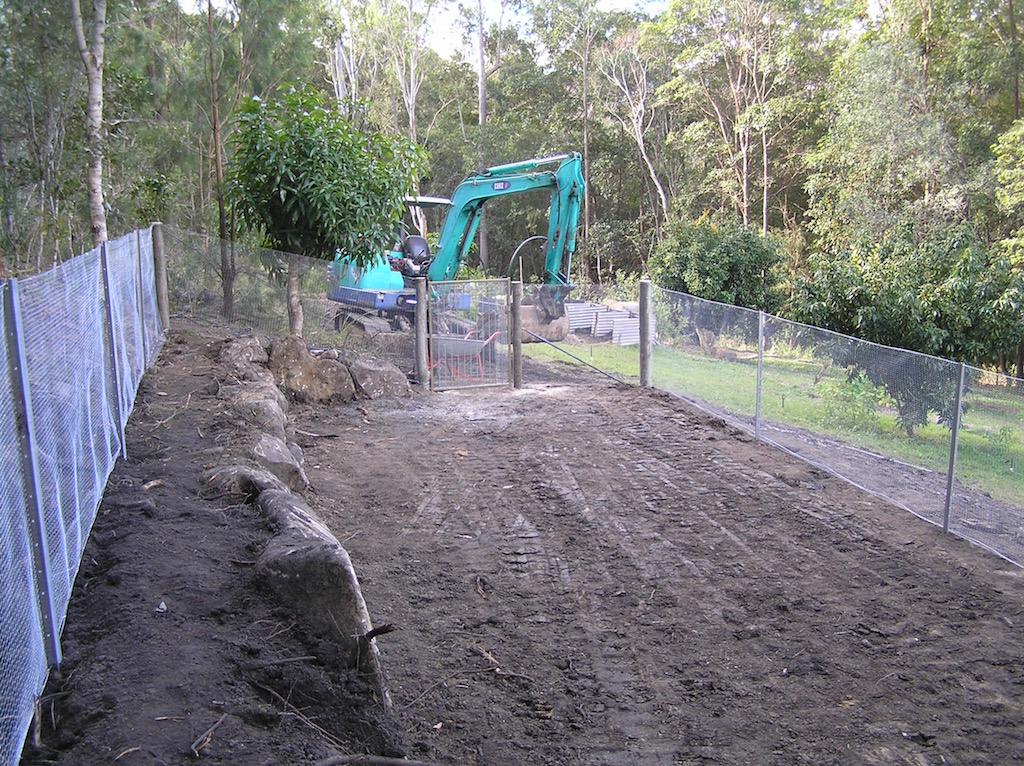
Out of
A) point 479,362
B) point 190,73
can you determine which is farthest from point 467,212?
point 190,73

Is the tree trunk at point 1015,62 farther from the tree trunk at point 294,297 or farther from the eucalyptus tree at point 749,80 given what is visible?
the tree trunk at point 294,297

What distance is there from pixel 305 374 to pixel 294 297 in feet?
6.44

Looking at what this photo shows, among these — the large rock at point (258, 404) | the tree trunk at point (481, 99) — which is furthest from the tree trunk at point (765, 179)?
the large rock at point (258, 404)

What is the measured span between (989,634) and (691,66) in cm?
3187

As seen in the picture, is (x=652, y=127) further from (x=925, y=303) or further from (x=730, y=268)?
(x=925, y=303)

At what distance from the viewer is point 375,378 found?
1250cm

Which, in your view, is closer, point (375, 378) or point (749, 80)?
point (375, 378)

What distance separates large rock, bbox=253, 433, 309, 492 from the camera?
7.20m

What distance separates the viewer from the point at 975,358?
12266mm

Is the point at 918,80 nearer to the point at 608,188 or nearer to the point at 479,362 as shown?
the point at 608,188

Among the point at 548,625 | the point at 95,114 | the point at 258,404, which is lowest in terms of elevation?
the point at 548,625

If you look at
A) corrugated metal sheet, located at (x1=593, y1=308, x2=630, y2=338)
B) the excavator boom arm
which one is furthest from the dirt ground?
the excavator boom arm

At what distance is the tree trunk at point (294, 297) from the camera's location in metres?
13.1

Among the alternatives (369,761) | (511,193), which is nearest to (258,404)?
(369,761)
